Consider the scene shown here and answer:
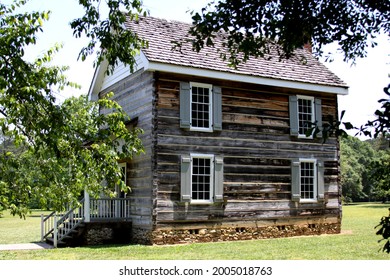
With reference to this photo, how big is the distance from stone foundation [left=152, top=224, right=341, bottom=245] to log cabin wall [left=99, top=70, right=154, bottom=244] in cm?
65

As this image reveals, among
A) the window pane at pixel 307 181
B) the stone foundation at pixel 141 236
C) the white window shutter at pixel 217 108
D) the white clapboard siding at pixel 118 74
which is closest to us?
the stone foundation at pixel 141 236

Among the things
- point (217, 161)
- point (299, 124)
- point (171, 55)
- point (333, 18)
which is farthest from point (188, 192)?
point (333, 18)

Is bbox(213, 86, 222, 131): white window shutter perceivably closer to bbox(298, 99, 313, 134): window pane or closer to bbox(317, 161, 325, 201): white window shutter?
bbox(298, 99, 313, 134): window pane

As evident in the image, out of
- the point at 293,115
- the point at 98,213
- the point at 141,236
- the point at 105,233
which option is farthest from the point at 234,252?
the point at 293,115

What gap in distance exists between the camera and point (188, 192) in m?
16.3

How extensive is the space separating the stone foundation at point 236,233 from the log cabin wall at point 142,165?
0.65 metres

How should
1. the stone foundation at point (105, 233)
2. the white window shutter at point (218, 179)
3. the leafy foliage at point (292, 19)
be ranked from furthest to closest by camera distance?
1. the white window shutter at point (218, 179)
2. the stone foundation at point (105, 233)
3. the leafy foliage at point (292, 19)

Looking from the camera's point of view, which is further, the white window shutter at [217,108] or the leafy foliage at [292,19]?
the white window shutter at [217,108]

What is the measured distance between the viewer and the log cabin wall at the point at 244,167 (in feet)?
53.3

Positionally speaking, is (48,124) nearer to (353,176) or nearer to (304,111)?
(304,111)

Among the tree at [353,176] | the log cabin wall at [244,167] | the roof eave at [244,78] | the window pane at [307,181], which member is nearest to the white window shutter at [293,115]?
the log cabin wall at [244,167]

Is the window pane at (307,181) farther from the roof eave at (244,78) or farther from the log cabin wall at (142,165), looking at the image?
the log cabin wall at (142,165)

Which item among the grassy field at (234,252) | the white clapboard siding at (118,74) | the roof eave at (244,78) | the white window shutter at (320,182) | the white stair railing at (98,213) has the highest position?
the white clapboard siding at (118,74)

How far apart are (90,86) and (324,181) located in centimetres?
1059
